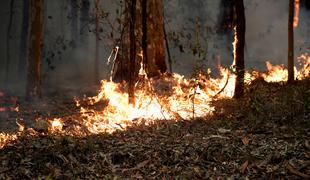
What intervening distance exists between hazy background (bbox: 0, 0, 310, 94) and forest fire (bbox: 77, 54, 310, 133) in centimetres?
885

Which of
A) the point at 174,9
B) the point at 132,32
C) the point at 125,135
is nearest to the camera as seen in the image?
the point at 125,135

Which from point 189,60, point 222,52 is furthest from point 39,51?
point 222,52

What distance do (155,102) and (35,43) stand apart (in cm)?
473

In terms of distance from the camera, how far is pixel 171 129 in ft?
27.0

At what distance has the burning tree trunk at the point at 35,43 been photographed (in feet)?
42.0

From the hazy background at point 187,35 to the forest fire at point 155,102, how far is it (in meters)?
8.85

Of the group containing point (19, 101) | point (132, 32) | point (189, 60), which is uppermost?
point (189, 60)

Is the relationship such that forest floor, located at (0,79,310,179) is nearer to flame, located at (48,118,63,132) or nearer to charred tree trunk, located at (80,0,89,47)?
flame, located at (48,118,63,132)

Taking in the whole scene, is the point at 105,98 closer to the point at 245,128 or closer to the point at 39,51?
the point at 39,51

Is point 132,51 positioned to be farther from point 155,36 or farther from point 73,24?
point 73,24

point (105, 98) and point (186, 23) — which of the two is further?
point (186, 23)

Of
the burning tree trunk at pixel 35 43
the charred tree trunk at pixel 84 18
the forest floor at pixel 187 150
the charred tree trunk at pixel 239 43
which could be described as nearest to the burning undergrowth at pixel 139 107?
the charred tree trunk at pixel 239 43

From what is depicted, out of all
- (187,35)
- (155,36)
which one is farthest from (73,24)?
(155,36)

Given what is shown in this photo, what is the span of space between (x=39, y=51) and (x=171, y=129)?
6.43m
